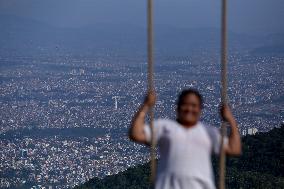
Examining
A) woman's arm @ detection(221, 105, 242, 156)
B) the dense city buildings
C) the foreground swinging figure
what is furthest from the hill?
the foreground swinging figure

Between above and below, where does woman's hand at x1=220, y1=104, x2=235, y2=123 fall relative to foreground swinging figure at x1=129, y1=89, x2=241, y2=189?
above

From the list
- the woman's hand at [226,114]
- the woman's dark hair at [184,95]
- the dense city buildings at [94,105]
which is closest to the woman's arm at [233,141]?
the woman's hand at [226,114]

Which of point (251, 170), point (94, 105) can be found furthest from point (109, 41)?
point (251, 170)

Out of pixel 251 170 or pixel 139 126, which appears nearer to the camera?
pixel 139 126

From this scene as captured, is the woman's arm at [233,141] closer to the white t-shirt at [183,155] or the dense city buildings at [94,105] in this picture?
the white t-shirt at [183,155]

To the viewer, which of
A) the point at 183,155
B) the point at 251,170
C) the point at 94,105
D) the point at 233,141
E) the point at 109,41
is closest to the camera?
the point at 183,155

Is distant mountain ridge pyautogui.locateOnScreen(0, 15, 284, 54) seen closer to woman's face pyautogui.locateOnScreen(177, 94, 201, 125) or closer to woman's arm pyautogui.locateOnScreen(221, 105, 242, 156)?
woman's arm pyautogui.locateOnScreen(221, 105, 242, 156)

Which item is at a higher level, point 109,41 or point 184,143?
point 184,143

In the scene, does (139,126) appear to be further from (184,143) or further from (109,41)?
(109,41)
